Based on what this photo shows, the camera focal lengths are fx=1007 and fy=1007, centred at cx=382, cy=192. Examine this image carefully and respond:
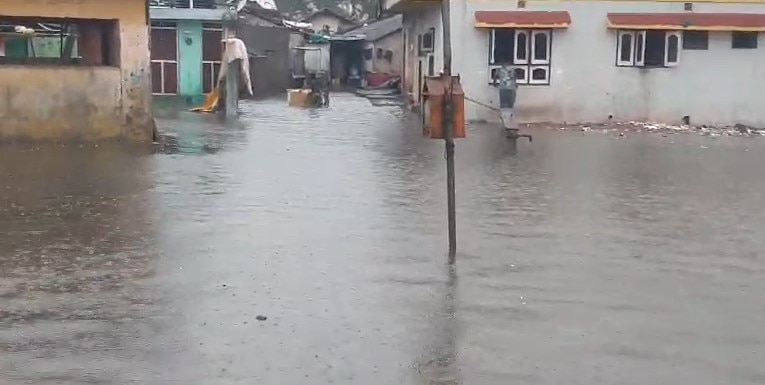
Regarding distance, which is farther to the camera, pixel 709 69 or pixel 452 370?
pixel 709 69

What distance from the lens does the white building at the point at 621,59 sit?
24438 millimetres

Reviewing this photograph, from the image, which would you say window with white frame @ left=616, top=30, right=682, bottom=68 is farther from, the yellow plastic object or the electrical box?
the electrical box

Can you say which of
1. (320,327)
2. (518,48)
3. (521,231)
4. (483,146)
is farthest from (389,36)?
(320,327)

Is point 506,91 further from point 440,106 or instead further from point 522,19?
point 440,106

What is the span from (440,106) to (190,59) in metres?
25.1

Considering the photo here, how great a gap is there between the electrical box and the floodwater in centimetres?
118

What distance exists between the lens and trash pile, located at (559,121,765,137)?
23.5m

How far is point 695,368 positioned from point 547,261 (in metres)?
2.97

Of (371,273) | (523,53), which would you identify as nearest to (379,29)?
(523,53)

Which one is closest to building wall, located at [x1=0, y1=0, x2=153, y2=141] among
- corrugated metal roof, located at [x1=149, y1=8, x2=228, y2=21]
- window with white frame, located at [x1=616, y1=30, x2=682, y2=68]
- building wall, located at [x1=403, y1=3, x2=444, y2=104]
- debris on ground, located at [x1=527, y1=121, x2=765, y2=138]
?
building wall, located at [x1=403, y1=3, x2=444, y2=104]

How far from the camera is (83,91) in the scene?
17.8 m

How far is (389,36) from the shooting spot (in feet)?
150

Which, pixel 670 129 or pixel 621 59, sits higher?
pixel 621 59

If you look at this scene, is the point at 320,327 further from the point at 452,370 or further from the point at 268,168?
the point at 268,168
